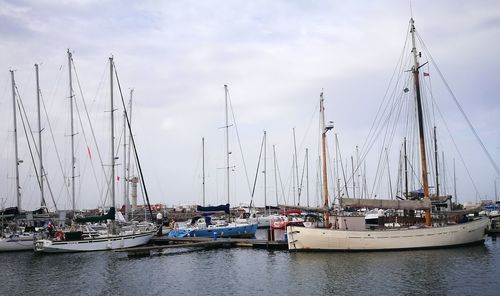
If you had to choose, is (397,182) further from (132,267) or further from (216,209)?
(132,267)

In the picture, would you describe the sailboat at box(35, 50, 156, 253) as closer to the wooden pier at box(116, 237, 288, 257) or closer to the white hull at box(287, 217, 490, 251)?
the wooden pier at box(116, 237, 288, 257)

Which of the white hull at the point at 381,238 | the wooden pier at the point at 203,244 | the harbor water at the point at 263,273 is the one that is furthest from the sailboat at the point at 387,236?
the wooden pier at the point at 203,244

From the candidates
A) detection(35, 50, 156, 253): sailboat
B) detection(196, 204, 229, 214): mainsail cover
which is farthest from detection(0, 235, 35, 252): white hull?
detection(196, 204, 229, 214): mainsail cover

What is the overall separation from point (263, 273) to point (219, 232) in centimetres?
2453

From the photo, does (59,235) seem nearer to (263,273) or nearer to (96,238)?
(96,238)

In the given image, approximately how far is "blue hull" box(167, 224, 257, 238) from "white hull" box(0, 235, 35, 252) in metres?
15.1

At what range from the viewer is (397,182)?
7019 cm

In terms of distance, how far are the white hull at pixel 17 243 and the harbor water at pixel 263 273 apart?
14.8ft

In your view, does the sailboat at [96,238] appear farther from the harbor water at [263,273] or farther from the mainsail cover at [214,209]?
the mainsail cover at [214,209]

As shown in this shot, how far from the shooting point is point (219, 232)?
55000mm

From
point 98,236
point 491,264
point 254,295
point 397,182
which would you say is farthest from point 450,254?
point 397,182

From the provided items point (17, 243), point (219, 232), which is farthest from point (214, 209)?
point (17, 243)

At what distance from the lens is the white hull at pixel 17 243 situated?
147ft

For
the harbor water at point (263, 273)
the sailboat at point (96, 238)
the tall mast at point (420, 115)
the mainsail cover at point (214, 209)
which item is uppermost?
the tall mast at point (420, 115)
